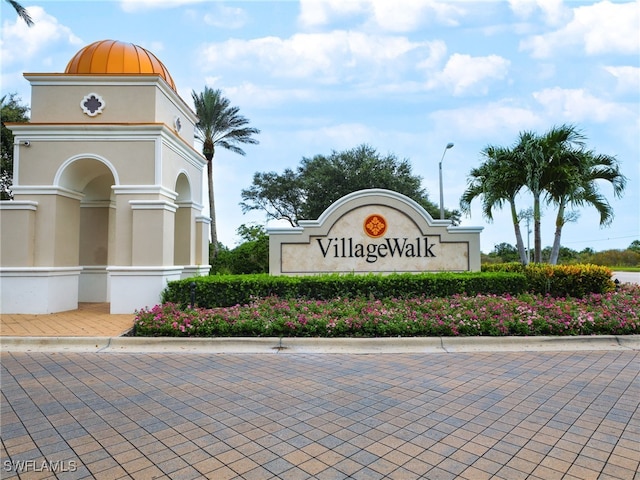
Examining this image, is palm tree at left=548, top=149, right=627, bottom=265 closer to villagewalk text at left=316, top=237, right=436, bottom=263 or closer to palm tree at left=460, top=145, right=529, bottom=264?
palm tree at left=460, top=145, right=529, bottom=264

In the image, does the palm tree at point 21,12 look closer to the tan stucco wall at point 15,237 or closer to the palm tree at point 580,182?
the tan stucco wall at point 15,237

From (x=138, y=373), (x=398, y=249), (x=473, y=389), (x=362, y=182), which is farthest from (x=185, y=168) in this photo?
(x=362, y=182)

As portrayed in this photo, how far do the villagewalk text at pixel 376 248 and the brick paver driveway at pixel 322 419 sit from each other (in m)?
5.98

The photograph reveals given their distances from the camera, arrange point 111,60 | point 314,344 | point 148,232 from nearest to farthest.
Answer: point 314,344, point 148,232, point 111,60

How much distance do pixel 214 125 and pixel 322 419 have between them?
2552 cm

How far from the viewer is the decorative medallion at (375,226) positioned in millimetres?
12531

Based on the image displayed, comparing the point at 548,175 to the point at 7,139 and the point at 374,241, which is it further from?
the point at 7,139

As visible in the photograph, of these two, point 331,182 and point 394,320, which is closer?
point 394,320

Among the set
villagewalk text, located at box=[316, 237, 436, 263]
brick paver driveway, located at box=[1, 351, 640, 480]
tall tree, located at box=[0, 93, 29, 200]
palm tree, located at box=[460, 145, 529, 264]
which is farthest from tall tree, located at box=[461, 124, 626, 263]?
tall tree, located at box=[0, 93, 29, 200]

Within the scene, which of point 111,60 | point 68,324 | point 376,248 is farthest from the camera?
point 376,248

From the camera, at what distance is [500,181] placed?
13961mm

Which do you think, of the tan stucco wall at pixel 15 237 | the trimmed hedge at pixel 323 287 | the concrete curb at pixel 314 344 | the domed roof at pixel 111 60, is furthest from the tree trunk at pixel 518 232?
the tan stucco wall at pixel 15 237

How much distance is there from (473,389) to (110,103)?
38.6 ft

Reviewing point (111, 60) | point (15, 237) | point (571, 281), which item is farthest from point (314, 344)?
point (111, 60)
